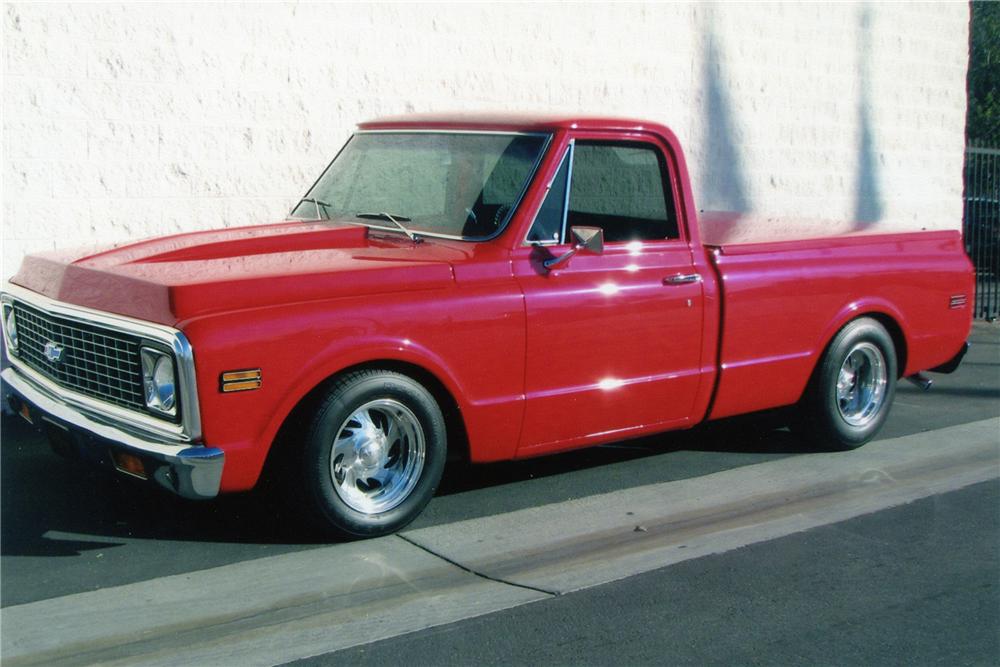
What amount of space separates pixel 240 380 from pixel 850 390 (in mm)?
4005

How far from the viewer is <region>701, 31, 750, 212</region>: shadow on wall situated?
36.8ft

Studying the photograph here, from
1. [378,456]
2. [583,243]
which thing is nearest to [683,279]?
[583,243]

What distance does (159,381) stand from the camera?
464 cm

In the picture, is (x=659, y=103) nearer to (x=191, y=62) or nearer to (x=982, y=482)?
(x=191, y=62)

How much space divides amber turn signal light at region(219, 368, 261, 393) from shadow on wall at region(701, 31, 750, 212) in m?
7.27

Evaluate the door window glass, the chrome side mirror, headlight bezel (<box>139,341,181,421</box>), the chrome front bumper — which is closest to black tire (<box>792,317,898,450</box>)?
the door window glass

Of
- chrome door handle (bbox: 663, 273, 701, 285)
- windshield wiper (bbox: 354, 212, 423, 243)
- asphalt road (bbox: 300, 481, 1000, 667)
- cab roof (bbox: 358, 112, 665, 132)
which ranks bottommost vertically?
asphalt road (bbox: 300, 481, 1000, 667)

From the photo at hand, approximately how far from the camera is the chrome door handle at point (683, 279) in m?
5.96

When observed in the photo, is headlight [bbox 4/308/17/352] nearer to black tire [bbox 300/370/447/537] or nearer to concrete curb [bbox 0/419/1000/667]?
concrete curb [bbox 0/419/1000/667]

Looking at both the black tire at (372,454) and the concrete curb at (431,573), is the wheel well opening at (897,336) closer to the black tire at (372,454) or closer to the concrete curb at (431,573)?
the concrete curb at (431,573)

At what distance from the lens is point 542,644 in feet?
13.7

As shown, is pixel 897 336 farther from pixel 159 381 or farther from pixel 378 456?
pixel 159 381

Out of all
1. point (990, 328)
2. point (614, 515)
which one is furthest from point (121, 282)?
point (990, 328)

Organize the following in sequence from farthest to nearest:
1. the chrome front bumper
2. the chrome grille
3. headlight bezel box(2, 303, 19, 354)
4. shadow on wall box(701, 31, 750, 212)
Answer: shadow on wall box(701, 31, 750, 212) → headlight bezel box(2, 303, 19, 354) → the chrome grille → the chrome front bumper
